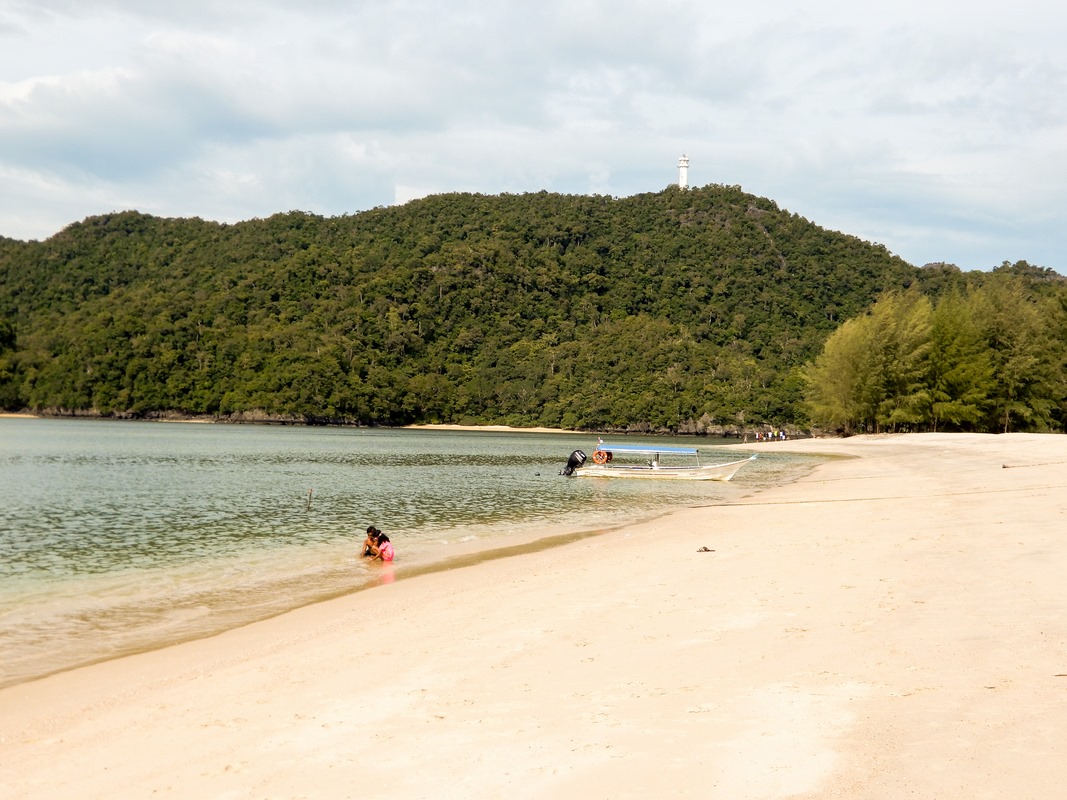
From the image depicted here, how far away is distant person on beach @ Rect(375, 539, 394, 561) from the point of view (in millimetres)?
18566

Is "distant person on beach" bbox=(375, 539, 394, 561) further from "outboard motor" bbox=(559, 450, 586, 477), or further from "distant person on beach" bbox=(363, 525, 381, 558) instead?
"outboard motor" bbox=(559, 450, 586, 477)

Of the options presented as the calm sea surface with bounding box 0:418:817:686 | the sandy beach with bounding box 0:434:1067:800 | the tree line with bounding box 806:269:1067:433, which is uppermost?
the tree line with bounding box 806:269:1067:433

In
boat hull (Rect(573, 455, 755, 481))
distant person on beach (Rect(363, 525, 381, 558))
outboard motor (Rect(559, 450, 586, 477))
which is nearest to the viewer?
distant person on beach (Rect(363, 525, 381, 558))

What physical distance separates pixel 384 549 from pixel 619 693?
39.1ft

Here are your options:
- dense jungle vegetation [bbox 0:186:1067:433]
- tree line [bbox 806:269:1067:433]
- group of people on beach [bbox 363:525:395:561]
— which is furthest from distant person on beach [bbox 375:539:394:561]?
dense jungle vegetation [bbox 0:186:1067:433]

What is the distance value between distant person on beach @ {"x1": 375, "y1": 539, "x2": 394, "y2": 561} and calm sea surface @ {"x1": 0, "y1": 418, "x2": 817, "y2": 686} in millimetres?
394

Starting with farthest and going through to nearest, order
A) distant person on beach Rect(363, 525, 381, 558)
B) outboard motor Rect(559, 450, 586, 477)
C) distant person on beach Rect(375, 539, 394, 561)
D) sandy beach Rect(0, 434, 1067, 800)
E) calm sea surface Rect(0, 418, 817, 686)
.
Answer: outboard motor Rect(559, 450, 586, 477), distant person on beach Rect(363, 525, 381, 558), distant person on beach Rect(375, 539, 394, 561), calm sea surface Rect(0, 418, 817, 686), sandy beach Rect(0, 434, 1067, 800)

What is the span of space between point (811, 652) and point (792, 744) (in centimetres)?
256

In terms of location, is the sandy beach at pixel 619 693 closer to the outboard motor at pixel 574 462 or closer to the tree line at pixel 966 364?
the outboard motor at pixel 574 462

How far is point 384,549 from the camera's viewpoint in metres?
18.6

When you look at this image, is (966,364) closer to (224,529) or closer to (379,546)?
(224,529)

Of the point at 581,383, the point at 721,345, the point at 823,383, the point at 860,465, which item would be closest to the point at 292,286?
the point at 581,383

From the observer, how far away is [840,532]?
17672 mm

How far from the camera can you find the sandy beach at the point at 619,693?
566 centimetres
